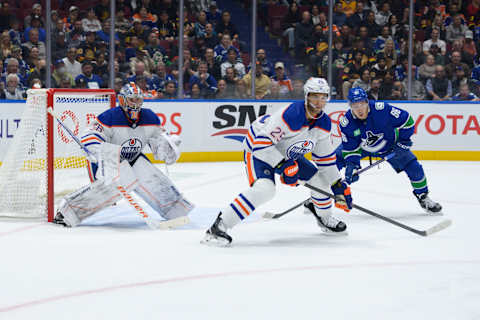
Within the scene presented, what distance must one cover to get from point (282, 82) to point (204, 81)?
3.52ft

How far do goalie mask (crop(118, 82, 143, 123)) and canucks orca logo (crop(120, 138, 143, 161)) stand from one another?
6.2 inches

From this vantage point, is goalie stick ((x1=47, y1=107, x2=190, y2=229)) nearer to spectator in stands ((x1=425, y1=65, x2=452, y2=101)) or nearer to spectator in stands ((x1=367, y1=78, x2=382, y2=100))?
spectator in stands ((x1=367, y1=78, x2=382, y2=100))

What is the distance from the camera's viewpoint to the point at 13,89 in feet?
25.8

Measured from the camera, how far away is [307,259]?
152 inches

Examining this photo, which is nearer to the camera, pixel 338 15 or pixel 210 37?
pixel 210 37

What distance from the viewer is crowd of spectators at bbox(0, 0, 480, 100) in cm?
823

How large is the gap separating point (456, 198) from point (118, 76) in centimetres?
431

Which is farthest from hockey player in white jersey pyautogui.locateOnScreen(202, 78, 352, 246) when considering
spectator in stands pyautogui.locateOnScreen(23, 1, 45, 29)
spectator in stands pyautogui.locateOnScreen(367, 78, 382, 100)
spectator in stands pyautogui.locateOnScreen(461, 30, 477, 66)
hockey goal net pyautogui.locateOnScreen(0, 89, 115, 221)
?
spectator in stands pyautogui.locateOnScreen(461, 30, 477, 66)

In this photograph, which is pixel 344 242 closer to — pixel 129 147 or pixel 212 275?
pixel 212 275

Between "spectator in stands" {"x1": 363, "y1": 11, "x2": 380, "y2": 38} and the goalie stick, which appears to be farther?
"spectator in stands" {"x1": 363, "y1": 11, "x2": 380, "y2": 38}

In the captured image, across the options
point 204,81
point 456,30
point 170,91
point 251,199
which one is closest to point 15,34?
point 170,91

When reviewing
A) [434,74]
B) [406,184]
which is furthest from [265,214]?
[434,74]

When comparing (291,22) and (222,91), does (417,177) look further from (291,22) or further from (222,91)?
(291,22)

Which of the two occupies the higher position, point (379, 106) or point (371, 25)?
point (371, 25)
